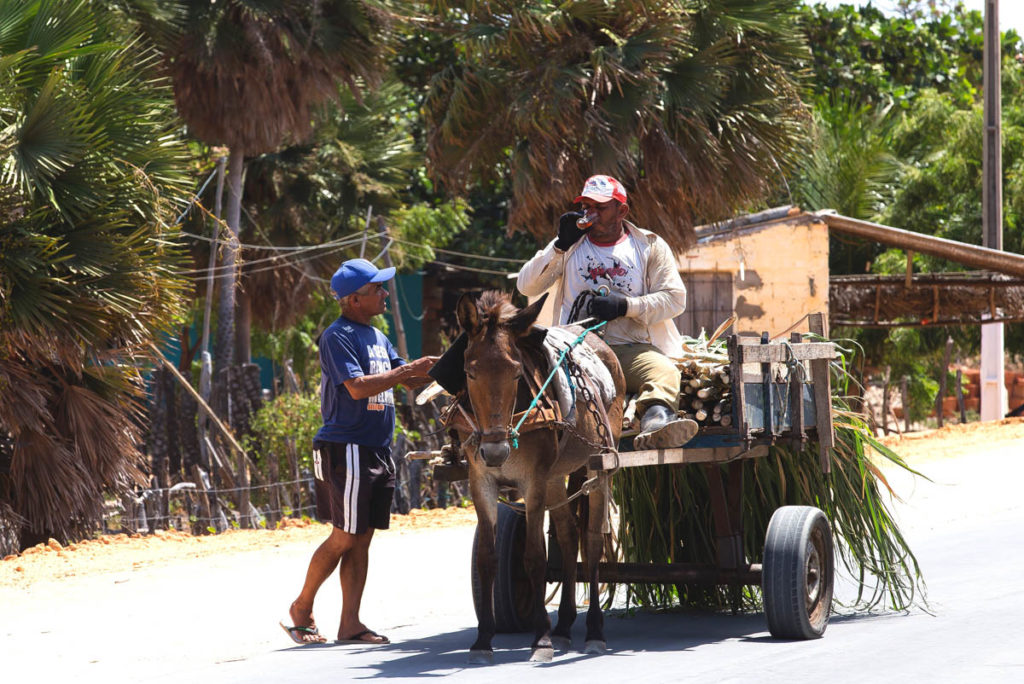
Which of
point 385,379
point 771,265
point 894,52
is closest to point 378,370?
point 385,379

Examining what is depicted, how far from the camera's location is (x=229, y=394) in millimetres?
19250

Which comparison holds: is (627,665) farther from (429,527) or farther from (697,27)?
(697,27)

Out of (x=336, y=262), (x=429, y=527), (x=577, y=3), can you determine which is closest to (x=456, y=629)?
(x=429, y=527)

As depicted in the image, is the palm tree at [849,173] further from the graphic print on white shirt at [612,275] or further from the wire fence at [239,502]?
the graphic print on white shirt at [612,275]

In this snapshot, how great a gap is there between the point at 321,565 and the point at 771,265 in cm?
1460

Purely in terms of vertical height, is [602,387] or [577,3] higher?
[577,3]

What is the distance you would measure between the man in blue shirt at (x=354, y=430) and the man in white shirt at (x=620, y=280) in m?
1.01

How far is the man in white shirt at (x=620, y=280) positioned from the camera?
7.51m

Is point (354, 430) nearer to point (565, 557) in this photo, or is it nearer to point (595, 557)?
point (565, 557)

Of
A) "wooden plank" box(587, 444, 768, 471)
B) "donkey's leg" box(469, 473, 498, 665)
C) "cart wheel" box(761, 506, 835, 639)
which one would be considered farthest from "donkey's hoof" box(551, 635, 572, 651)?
"cart wheel" box(761, 506, 835, 639)

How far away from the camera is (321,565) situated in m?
7.46

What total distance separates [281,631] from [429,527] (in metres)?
5.38

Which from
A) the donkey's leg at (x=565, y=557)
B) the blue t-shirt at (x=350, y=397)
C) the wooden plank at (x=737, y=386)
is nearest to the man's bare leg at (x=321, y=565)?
the blue t-shirt at (x=350, y=397)

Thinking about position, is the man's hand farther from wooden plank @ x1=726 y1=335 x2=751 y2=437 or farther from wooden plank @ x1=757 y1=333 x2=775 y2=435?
wooden plank @ x1=757 y1=333 x2=775 y2=435
